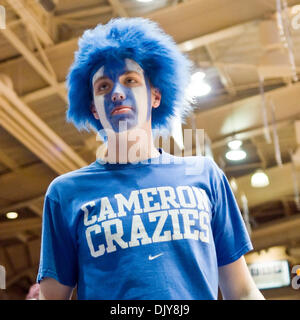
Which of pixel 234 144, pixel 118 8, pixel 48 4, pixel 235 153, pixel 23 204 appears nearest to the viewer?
pixel 48 4

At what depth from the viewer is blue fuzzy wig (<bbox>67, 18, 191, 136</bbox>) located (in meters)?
1.25

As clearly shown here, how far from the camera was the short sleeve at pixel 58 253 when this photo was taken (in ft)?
3.72

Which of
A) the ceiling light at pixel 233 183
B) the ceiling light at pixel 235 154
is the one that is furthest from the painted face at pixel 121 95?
the ceiling light at pixel 233 183

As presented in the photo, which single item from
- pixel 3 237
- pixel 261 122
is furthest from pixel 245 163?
pixel 3 237

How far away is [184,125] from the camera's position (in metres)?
6.81

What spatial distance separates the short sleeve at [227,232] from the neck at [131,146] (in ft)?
0.52

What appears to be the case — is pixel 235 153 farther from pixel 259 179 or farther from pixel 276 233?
pixel 276 233

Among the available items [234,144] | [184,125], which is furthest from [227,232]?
[234,144]

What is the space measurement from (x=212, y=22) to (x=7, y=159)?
2.77 metres

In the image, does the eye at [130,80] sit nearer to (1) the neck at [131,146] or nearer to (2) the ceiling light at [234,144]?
(1) the neck at [131,146]

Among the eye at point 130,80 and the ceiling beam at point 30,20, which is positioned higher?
the ceiling beam at point 30,20

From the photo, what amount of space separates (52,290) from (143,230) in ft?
0.70

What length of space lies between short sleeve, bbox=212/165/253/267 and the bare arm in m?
0.30
